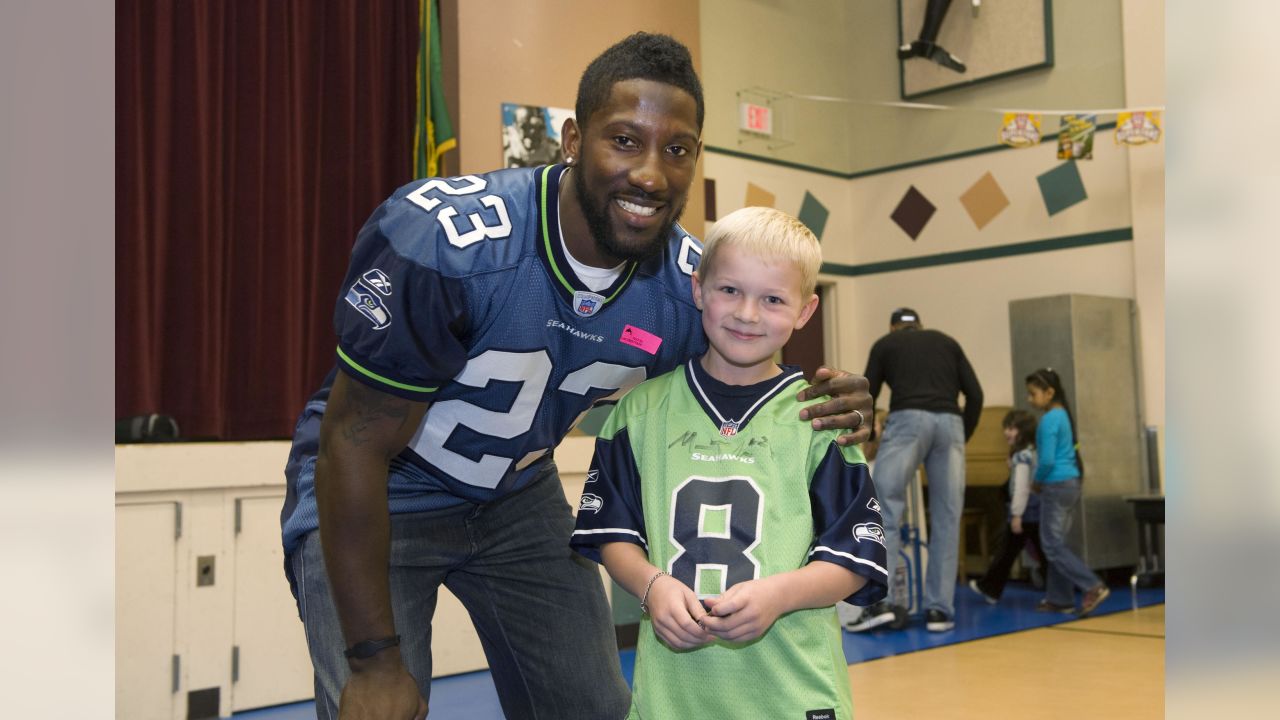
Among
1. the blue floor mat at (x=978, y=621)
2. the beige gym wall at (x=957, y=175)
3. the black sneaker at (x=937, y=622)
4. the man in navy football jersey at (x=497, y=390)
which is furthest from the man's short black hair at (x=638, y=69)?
the beige gym wall at (x=957, y=175)

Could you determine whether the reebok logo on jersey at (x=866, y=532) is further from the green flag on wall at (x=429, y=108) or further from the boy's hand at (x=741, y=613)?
the green flag on wall at (x=429, y=108)

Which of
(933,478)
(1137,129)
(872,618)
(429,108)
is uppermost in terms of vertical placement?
(1137,129)

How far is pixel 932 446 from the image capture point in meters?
6.17

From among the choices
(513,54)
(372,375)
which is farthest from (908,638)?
(372,375)

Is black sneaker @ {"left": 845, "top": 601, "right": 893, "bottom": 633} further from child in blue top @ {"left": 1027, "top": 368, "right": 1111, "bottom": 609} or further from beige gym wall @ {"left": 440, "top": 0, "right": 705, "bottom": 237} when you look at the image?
beige gym wall @ {"left": 440, "top": 0, "right": 705, "bottom": 237}

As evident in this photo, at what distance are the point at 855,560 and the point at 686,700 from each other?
330mm

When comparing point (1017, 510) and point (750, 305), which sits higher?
point (750, 305)

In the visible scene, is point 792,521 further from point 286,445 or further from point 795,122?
point 795,122

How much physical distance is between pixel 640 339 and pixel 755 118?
8.09 meters

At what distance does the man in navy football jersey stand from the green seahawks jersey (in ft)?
0.28

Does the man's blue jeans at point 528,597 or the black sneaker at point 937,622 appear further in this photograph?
the black sneaker at point 937,622

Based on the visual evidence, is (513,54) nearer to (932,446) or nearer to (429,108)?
(429,108)

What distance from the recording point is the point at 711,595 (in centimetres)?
171

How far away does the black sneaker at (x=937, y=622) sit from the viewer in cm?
599
